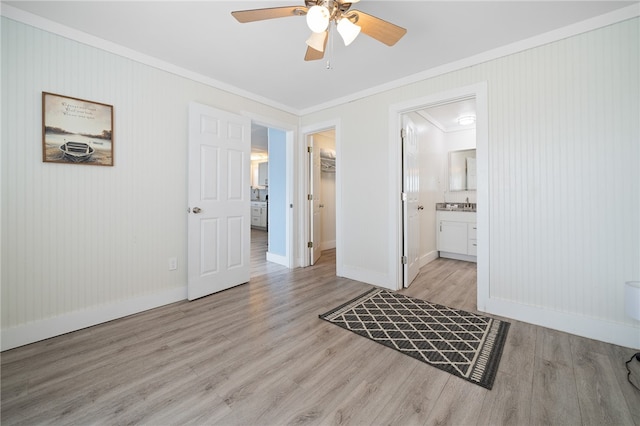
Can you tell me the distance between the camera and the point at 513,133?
2.34 meters

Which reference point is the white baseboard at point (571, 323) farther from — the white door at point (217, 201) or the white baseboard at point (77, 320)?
the white baseboard at point (77, 320)

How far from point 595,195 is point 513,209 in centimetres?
52

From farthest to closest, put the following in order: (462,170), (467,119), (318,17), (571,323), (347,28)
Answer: (462,170) < (467,119) < (571,323) < (347,28) < (318,17)

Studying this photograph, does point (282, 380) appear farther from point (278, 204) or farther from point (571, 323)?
point (278, 204)

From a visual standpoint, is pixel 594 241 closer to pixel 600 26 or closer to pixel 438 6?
pixel 600 26

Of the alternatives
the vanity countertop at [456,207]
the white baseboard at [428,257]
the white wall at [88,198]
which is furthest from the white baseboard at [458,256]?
the white wall at [88,198]

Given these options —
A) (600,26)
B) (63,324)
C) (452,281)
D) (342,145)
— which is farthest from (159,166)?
(600,26)

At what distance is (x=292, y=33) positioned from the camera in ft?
7.11

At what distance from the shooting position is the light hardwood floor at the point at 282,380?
1.29m

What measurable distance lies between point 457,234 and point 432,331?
9.16 feet

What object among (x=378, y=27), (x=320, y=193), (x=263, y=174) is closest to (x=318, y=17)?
(x=378, y=27)

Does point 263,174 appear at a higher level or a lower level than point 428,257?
higher

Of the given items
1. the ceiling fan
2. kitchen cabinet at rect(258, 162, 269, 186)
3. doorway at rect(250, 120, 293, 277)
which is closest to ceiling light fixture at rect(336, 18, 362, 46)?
the ceiling fan

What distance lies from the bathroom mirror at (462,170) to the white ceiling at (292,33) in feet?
8.24
